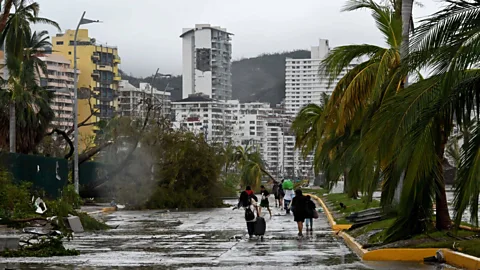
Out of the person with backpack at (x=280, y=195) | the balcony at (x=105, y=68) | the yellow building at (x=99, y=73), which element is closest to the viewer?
the person with backpack at (x=280, y=195)

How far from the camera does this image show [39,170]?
4541 cm

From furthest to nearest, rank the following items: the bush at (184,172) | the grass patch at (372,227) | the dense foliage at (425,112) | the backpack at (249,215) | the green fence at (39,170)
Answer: the bush at (184,172), the green fence at (39,170), the backpack at (249,215), the grass patch at (372,227), the dense foliage at (425,112)

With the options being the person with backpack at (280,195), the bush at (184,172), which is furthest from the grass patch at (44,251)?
the person with backpack at (280,195)

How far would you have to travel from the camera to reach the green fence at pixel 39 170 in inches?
1642

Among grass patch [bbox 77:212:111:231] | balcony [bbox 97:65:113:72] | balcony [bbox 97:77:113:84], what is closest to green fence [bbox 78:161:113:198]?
grass patch [bbox 77:212:111:231]

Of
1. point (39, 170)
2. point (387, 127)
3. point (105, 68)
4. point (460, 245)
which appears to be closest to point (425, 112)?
point (387, 127)

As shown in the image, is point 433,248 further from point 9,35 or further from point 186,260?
point 9,35

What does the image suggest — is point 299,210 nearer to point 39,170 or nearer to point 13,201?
point 13,201

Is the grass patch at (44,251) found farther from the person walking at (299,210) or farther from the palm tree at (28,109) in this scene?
the palm tree at (28,109)

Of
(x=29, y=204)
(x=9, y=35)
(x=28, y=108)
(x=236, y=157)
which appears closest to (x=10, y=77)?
(x=28, y=108)

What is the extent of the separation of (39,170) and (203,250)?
24.2 meters

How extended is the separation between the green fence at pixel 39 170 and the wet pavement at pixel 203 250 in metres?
9.04

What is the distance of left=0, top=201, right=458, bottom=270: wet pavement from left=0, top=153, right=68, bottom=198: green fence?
904 centimetres

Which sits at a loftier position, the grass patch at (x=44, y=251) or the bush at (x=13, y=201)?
the bush at (x=13, y=201)
